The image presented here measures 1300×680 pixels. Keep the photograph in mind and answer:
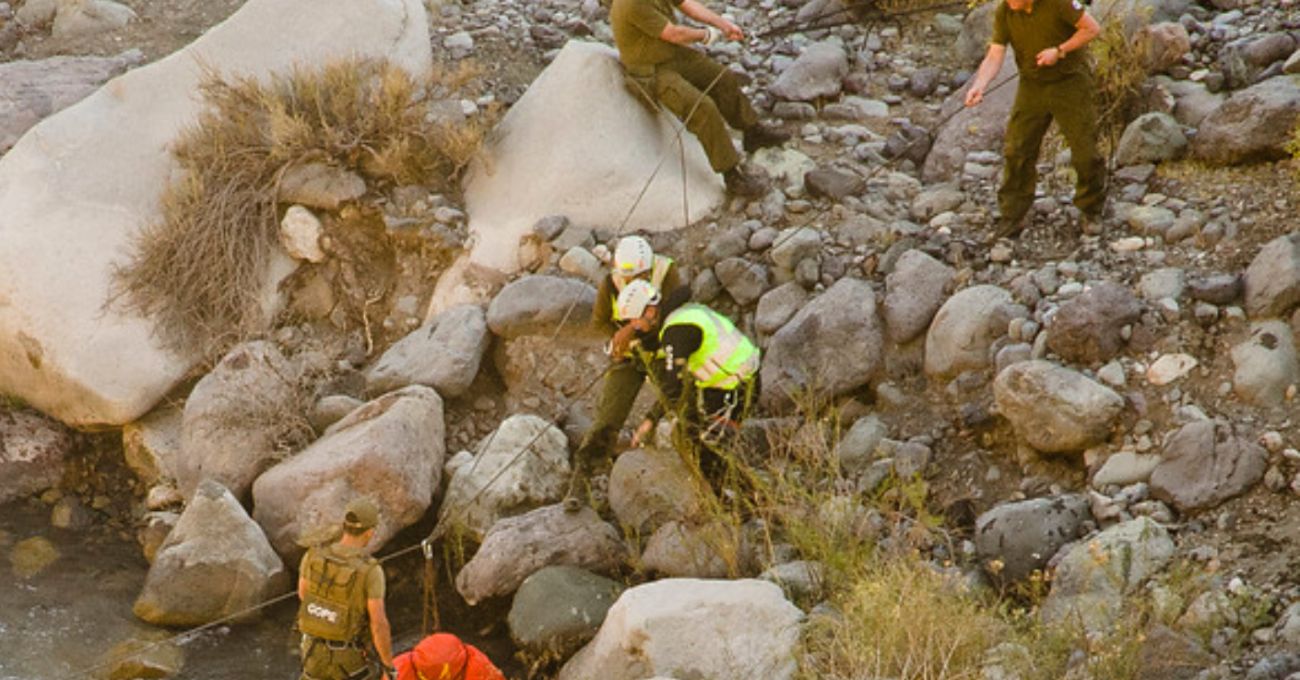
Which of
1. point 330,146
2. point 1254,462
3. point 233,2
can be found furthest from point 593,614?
point 233,2

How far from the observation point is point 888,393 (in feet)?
29.2

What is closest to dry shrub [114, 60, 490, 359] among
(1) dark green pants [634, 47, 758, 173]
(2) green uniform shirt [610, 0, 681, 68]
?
(2) green uniform shirt [610, 0, 681, 68]

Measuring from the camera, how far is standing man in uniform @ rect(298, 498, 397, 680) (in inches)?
279

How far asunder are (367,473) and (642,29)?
281 centimetres

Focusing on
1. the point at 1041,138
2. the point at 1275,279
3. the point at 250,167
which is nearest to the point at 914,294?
the point at 1041,138

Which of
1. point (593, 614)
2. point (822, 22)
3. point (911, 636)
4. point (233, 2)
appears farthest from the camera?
point (233, 2)

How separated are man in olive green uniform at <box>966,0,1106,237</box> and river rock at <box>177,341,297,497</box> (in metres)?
4.08

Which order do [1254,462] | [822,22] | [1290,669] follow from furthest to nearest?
[822,22] < [1254,462] < [1290,669]

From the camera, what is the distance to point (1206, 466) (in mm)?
7480

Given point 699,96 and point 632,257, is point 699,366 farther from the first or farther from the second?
point 699,96

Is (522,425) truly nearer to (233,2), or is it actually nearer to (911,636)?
(911,636)

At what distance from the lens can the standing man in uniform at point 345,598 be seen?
23.3 feet

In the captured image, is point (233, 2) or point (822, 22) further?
point (233, 2)

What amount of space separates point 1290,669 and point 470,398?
5.10 meters
